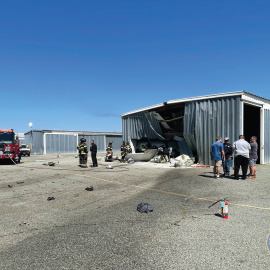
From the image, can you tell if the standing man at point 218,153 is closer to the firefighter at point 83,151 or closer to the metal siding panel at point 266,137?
the metal siding panel at point 266,137

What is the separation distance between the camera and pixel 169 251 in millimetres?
3373

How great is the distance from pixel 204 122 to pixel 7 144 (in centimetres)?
1392

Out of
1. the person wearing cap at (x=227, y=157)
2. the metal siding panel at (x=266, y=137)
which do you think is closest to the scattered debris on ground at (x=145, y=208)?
the person wearing cap at (x=227, y=157)

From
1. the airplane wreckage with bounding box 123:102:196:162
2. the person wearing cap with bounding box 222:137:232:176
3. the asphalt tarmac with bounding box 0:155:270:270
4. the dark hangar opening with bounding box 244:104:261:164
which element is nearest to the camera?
the asphalt tarmac with bounding box 0:155:270:270

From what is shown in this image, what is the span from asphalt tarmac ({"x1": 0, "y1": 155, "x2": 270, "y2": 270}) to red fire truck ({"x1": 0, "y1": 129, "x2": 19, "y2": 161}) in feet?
34.9

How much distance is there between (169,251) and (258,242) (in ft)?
4.86

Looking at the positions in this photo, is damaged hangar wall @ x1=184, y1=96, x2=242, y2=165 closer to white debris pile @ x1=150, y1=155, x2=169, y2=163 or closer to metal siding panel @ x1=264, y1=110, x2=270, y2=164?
white debris pile @ x1=150, y1=155, x2=169, y2=163

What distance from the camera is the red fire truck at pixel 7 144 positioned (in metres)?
16.6

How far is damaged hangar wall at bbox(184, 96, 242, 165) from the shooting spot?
1295 centimetres

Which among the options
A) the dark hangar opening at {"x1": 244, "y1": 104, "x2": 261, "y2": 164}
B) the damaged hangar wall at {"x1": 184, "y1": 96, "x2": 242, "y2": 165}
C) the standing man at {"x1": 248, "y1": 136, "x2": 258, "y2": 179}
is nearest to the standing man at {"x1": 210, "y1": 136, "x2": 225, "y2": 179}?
the standing man at {"x1": 248, "y1": 136, "x2": 258, "y2": 179}

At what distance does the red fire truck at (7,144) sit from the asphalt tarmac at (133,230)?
10.6 meters

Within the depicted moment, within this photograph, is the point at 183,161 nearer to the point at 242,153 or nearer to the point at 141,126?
the point at 242,153

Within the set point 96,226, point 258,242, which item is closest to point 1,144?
point 96,226

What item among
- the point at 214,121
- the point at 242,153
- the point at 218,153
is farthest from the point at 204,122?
the point at 242,153
